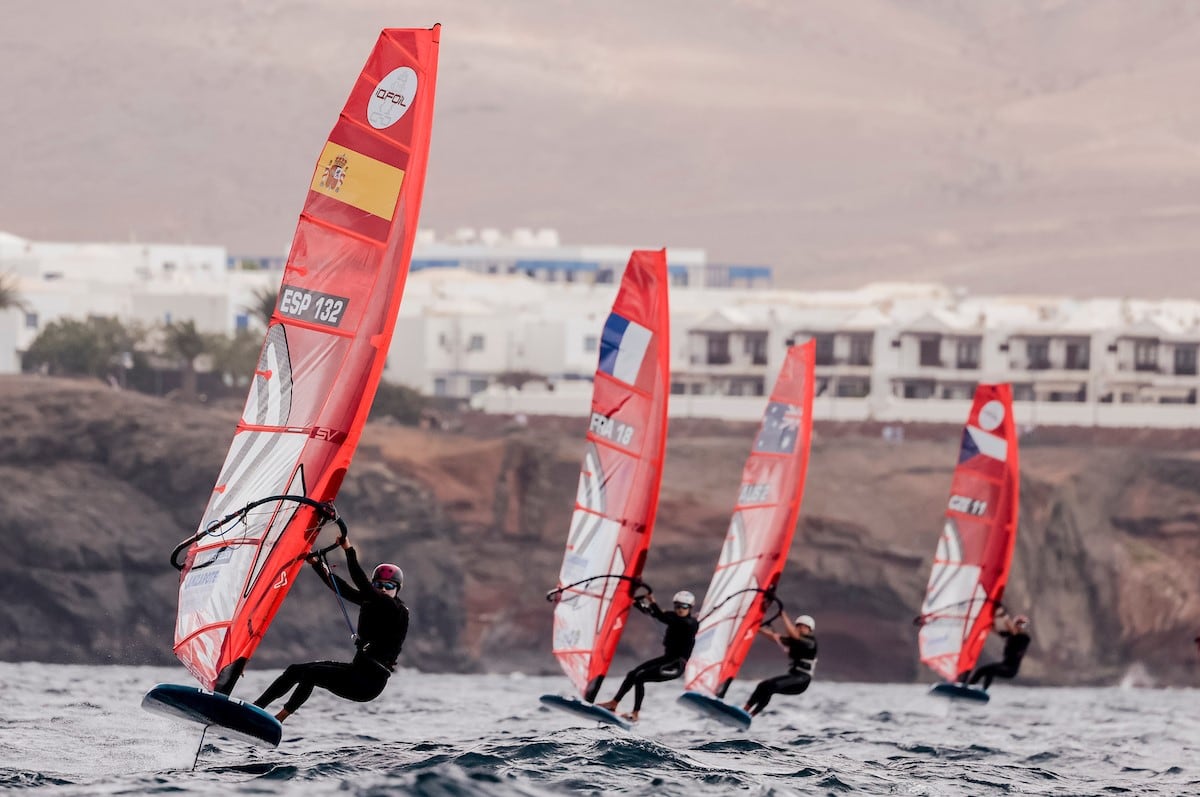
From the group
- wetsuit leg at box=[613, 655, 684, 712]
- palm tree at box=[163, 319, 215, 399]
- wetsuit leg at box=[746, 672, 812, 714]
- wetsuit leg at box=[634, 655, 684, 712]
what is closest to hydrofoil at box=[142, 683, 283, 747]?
wetsuit leg at box=[613, 655, 684, 712]

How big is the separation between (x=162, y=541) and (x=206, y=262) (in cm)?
7490

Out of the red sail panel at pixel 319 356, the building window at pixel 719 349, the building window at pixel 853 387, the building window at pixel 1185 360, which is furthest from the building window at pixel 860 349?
→ the red sail panel at pixel 319 356

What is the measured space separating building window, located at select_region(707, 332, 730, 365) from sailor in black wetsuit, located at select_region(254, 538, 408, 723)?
77175 mm

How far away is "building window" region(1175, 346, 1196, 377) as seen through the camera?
92.4 m

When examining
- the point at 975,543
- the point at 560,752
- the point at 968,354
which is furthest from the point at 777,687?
the point at 968,354

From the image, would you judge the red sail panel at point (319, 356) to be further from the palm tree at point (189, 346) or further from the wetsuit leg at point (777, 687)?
the palm tree at point (189, 346)

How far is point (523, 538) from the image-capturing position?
63188 millimetres

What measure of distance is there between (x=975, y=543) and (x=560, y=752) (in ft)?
54.4

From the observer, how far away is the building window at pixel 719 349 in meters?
93.9

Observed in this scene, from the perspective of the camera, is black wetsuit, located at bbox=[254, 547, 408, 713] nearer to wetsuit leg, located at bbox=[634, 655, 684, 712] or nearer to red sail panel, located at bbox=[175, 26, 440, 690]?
red sail panel, located at bbox=[175, 26, 440, 690]

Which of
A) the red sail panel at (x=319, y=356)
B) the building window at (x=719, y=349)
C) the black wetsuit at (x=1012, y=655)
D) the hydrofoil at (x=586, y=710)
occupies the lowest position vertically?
the hydrofoil at (x=586, y=710)

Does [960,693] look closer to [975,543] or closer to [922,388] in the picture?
[975,543]

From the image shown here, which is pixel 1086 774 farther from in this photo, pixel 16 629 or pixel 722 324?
pixel 722 324

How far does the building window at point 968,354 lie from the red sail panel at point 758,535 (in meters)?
64.0
